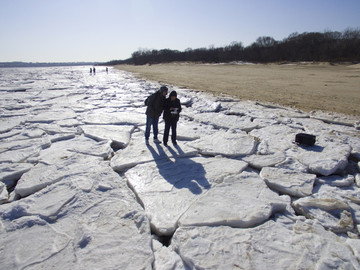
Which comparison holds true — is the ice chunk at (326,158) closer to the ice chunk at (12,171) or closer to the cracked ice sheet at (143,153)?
the cracked ice sheet at (143,153)

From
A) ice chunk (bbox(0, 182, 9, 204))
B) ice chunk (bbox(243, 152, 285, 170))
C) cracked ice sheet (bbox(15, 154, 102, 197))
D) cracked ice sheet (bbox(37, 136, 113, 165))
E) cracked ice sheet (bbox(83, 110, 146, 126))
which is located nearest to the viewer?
ice chunk (bbox(0, 182, 9, 204))

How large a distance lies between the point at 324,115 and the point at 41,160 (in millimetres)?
5696

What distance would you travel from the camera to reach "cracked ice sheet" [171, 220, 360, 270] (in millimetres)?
1370

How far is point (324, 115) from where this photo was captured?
514 cm

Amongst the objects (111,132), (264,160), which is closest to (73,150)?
(111,132)

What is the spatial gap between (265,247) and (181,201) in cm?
78

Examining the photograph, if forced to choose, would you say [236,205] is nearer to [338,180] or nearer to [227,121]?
[338,180]

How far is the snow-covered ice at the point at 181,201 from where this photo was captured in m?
1.46

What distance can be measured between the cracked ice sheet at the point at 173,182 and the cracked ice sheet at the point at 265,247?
0.84ft

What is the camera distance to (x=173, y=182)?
7.68 feet

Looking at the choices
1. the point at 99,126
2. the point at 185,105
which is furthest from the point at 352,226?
the point at 185,105

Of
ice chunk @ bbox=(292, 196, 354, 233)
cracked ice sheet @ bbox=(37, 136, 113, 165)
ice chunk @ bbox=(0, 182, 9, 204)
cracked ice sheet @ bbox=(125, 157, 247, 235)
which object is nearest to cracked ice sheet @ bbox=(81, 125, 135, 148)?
cracked ice sheet @ bbox=(37, 136, 113, 165)

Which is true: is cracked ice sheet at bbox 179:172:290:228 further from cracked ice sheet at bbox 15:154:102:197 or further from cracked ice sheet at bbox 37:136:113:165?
cracked ice sheet at bbox 37:136:113:165

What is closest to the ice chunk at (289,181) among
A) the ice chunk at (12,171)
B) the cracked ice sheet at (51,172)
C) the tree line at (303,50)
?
the cracked ice sheet at (51,172)
